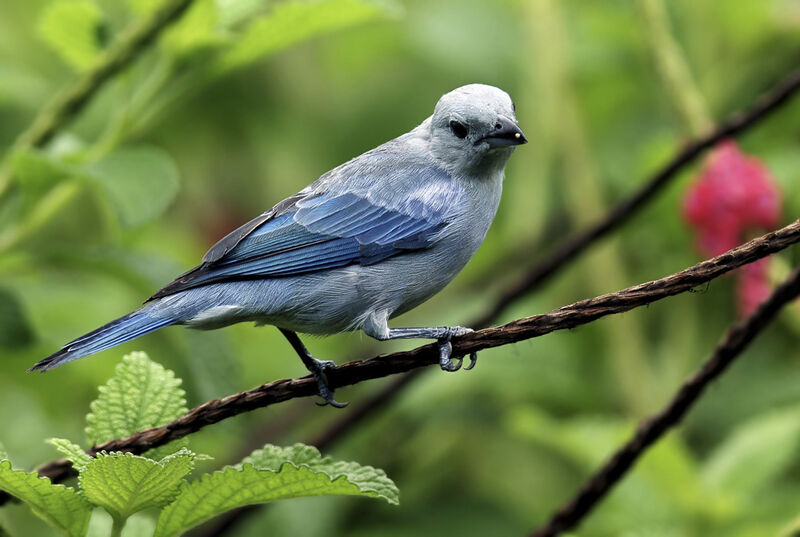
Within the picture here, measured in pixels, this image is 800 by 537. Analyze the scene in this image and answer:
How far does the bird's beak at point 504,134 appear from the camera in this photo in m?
1.86

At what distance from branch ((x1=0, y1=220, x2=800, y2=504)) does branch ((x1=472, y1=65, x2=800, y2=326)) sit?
0.82m

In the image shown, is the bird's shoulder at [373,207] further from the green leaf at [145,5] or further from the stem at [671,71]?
the stem at [671,71]

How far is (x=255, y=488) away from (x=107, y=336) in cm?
53

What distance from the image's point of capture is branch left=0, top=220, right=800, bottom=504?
4.43 ft

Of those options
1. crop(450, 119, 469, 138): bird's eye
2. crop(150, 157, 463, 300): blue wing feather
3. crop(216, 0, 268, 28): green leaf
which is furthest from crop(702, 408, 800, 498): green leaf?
crop(216, 0, 268, 28): green leaf

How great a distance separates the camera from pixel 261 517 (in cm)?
344

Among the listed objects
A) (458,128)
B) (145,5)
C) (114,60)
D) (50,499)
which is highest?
(145,5)

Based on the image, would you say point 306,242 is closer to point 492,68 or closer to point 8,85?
point 8,85

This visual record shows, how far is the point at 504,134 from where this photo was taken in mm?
1901

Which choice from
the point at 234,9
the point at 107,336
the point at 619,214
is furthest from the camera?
the point at 234,9

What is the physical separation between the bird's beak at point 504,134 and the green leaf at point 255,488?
68 cm

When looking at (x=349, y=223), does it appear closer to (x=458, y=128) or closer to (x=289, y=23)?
(x=458, y=128)

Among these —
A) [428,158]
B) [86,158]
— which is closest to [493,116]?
[428,158]

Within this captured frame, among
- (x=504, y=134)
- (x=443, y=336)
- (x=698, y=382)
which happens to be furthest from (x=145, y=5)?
(x=698, y=382)
